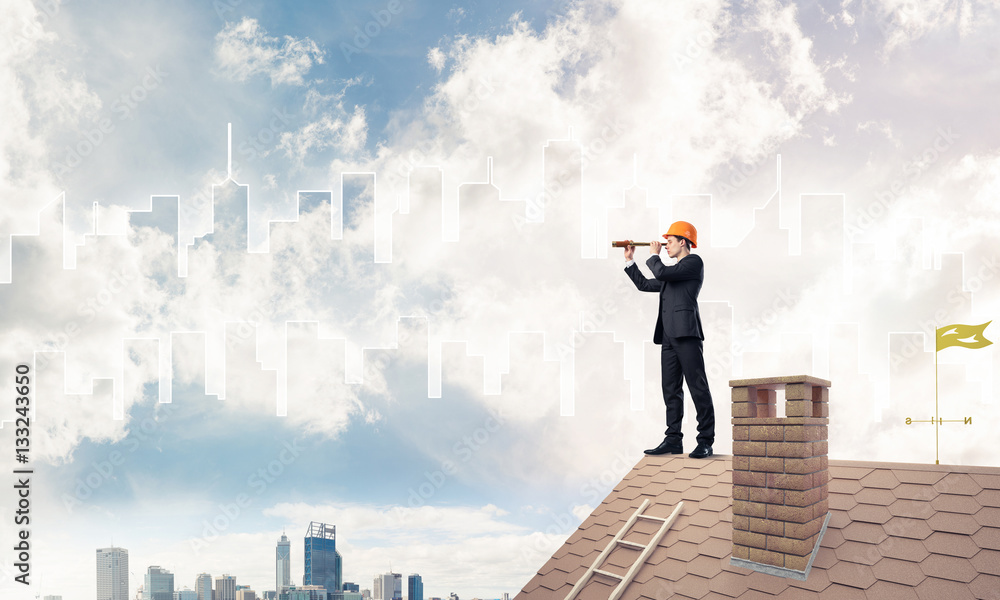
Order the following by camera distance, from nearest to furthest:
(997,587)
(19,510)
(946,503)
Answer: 1. (997,587)
2. (946,503)
3. (19,510)

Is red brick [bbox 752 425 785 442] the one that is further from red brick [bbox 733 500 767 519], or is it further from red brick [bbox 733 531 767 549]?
red brick [bbox 733 531 767 549]

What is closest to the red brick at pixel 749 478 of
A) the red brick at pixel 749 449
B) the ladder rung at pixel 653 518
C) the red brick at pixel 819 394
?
the red brick at pixel 749 449

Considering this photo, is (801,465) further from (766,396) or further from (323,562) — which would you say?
(323,562)

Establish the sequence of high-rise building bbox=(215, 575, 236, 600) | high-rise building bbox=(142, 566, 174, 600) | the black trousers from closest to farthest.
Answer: the black trousers → high-rise building bbox=(142, 566, 174, 600) → high-rise building bbox=(215, 575, 236, 600)

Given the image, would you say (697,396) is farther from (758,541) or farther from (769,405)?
(758,541)

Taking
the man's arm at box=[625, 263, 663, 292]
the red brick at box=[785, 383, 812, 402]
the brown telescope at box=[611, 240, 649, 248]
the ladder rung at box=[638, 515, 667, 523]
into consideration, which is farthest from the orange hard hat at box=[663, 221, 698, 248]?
the ladder rung at box=[638, 515, 667, 523]

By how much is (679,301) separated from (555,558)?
3623mm

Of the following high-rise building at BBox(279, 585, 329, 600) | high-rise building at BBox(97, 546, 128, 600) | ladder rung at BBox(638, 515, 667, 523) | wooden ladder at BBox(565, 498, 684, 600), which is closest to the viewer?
wooden ladder at BBox(565, 498, 684, 600)

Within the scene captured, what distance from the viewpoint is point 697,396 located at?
24.0ft

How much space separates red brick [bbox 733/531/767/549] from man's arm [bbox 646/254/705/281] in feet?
11.1

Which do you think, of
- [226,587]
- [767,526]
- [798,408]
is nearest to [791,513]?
[767,526]

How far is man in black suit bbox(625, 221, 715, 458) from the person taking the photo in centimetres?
728

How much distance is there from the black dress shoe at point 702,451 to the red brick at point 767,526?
221 centimetres

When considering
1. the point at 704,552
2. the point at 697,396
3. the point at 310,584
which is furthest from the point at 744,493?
the point at 310,584
